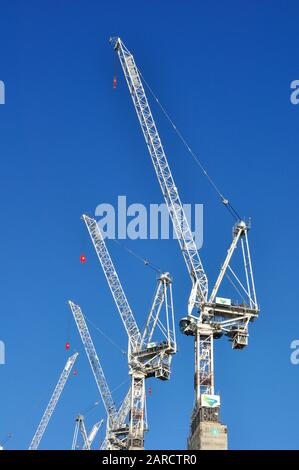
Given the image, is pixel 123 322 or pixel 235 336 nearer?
pixel 235 336

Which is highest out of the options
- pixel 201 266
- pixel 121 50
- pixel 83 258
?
pixel 121 50

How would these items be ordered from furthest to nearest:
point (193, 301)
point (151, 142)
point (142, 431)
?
point (142, 431)
point (151, 142)
point (193, 301)

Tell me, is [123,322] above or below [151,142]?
below

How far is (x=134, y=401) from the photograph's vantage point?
182125mm

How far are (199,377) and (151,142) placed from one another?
4755cm

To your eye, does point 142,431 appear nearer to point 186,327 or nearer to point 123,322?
point 123,322

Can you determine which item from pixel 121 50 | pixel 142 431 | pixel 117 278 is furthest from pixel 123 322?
pixel 121 50

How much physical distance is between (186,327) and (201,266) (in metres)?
12.7
